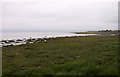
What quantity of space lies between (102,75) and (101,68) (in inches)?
46.4

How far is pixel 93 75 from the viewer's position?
1260 centimetres

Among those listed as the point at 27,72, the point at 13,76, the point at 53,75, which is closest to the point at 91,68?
the point at 53,75

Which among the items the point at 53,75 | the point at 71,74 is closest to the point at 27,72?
the point at 53,75

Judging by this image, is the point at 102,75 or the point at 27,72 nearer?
the point at 102,75

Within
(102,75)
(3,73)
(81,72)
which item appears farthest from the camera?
(3,73)

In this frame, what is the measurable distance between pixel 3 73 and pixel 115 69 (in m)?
7.40

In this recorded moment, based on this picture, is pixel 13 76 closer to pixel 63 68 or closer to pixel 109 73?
pixel 63 68

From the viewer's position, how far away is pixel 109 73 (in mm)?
12508

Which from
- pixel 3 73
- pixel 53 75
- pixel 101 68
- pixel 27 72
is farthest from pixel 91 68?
pixel 3 73

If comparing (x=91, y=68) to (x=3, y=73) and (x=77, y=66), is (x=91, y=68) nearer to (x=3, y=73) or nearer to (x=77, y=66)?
(x=77, y=66)

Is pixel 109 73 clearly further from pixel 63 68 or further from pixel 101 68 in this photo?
pixel 63 68

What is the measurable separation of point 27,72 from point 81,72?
3589 millimetres

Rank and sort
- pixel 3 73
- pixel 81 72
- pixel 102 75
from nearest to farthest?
pixel 102 75, pixel 81 72, pixel 3 73

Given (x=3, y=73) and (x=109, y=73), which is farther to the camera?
(x=3, y=73)
